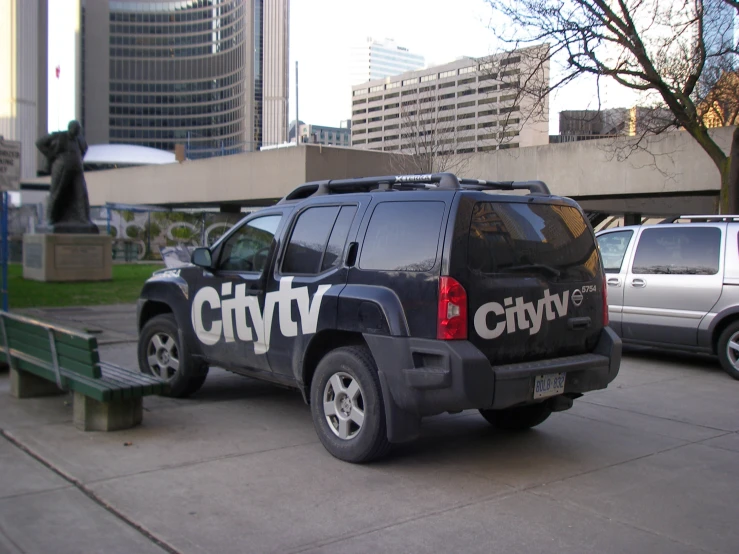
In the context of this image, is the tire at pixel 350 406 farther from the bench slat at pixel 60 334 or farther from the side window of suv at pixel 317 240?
the bench slat at pixel 60 334

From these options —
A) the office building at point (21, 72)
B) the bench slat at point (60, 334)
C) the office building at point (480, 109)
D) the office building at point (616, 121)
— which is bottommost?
the bench slat at point (60, 334)

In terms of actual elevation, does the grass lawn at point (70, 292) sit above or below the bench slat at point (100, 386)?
below

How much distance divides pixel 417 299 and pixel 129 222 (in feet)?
105

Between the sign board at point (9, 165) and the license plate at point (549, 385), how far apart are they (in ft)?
29.0

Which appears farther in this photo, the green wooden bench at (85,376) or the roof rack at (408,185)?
the green wooden bench at (85,376)

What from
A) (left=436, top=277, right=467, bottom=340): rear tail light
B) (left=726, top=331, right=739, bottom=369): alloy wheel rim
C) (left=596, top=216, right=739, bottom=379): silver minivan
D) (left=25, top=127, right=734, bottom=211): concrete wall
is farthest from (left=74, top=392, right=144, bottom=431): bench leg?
(left=25, top=127, right=734, bottom=211): concrete wall

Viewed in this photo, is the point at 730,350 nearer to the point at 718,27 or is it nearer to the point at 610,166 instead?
the point at 718,27

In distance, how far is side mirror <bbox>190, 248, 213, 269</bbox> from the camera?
6738 mm

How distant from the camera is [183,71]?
5659 inches

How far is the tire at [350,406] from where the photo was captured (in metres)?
5.11

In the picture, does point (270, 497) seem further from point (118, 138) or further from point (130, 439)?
point (118, 138)

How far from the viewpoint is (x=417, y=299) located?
4.93 metres

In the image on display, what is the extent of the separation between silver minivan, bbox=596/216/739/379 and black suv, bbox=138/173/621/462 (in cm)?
415

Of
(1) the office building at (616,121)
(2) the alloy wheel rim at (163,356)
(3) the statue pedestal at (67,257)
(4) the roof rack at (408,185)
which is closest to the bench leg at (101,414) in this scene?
(2) the alloy wheel rim at (163,356)
